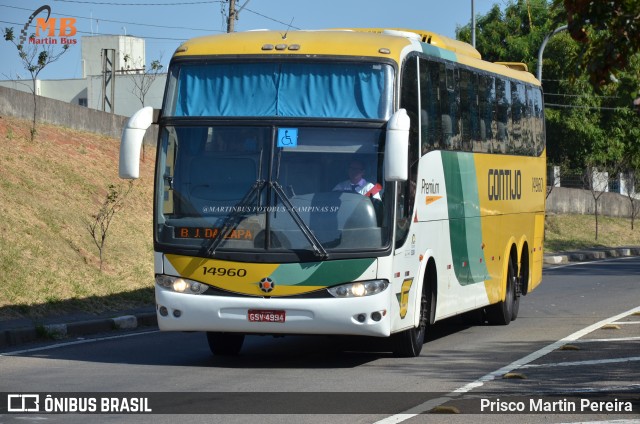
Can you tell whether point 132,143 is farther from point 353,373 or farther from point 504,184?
point 504,184

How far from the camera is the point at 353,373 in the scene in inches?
499

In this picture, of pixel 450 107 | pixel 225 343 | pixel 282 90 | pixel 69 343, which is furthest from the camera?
pixel 69 343

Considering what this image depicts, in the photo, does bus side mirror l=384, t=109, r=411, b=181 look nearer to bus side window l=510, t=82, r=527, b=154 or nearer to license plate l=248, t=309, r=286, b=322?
license plate l=248, t=309, r=286, b=322

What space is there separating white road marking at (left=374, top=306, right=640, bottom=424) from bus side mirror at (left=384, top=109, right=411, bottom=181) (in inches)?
86.2

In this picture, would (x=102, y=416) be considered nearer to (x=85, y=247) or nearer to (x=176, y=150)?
(x=176, y=150)

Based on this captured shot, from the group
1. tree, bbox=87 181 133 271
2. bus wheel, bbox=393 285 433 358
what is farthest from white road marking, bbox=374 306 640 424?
tree, bbox=87 181 133 271

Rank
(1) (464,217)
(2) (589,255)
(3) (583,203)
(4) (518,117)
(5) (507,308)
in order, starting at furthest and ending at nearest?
(3) (583,203), (2) (589,255), (4) (518,117), (5) (507,308), (1) (464,217)

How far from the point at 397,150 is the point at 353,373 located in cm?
232

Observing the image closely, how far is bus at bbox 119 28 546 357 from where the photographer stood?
12.7 metres

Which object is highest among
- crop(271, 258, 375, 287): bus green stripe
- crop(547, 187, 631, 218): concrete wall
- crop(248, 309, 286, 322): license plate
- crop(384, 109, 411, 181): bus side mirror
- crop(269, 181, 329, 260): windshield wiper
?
crop(384, 109, 411, 181): bus side mirror

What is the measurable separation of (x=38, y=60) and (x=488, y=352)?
58.4 feet

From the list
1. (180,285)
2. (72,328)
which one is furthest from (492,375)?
(72,328)

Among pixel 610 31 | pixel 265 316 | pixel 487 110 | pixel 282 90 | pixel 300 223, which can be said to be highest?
pixel 610 31

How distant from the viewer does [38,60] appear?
29281 mm
